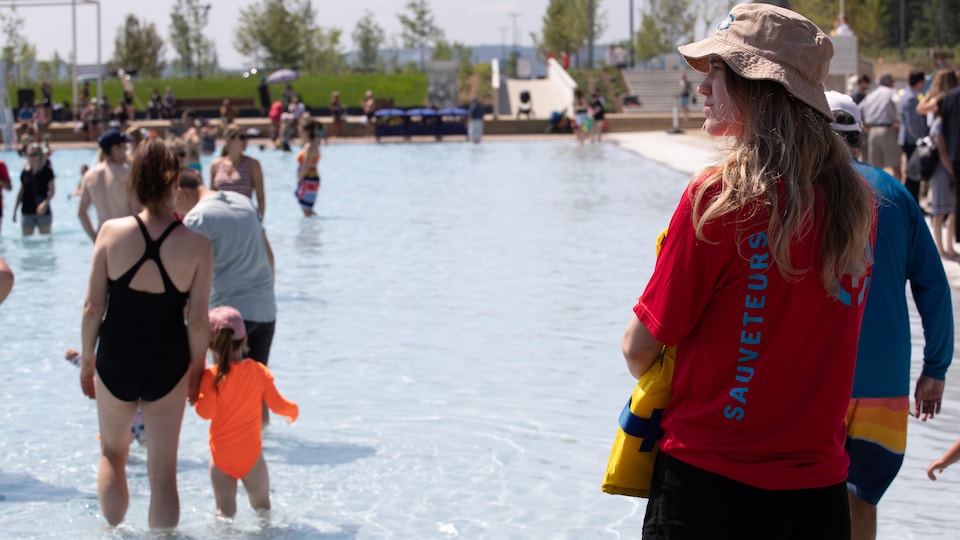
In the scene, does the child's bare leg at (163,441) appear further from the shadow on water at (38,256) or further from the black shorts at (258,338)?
the shadow on water at (38,256)

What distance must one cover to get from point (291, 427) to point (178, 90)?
5675 centimetres

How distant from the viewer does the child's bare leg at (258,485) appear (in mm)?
5352

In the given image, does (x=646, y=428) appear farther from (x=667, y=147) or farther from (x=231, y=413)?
(x=667, y=147)

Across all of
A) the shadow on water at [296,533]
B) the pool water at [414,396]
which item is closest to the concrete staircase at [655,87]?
the pool water at [414,396]

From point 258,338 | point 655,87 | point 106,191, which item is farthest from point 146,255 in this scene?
point 655,87

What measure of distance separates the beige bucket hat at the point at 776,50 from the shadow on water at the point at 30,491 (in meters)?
4.53

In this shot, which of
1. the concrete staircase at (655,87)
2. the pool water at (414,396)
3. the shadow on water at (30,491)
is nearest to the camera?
the pool water at (414,396)

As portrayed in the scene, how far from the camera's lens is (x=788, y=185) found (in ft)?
7.82

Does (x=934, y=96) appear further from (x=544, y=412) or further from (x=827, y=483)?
(x=827, y=483)

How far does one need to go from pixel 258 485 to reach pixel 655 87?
169 feet

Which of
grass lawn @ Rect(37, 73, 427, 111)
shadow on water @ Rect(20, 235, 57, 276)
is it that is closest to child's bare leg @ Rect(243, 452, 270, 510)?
shadow on water @ Rect(20, 235, 57, 276)

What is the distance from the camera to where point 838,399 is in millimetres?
2512

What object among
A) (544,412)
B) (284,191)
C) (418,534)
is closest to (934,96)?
(544,412)

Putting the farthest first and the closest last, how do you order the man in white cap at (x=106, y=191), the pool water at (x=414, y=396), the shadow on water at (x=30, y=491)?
the man in white cap at (x=106, y=191) < the shadow on water at (x=30, y=491) < the pool water at (x=414, y=396)
